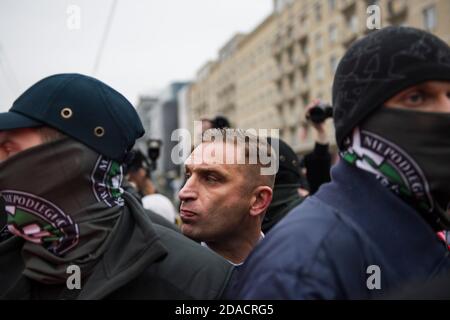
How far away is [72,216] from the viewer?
180 cm

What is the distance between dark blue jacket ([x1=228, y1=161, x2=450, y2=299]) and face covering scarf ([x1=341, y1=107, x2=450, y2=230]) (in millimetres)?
52

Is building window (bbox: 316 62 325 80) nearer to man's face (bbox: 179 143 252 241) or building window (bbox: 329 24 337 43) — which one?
building window (bbox: 329 24 337 43)

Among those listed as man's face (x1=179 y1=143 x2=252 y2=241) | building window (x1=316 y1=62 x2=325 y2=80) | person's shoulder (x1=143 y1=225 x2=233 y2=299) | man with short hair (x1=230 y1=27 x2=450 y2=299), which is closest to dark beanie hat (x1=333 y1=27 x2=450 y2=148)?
man with short hair (x1=230 y1=27 x2=450 y2=299)

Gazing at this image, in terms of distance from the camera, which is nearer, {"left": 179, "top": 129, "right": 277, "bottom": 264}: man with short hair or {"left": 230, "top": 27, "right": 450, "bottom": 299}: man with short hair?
{"left": 230, "top": 27, "right": 450, "bottom": 299}: man with short hair

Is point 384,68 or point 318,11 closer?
point 384,68

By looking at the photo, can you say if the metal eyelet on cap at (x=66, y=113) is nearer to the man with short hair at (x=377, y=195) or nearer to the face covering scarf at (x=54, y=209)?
the face covering scarf at (x=54, y=209)

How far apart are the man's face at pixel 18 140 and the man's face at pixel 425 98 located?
123 centimetres

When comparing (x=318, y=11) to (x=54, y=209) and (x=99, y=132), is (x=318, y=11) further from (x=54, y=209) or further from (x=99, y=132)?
(x=54, y=209)

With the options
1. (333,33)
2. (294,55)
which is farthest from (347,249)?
(294,55)

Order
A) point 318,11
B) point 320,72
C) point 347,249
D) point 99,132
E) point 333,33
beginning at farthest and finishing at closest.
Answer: point 318,11, point 320,72, point 333,33, point 99,132, point 347,249

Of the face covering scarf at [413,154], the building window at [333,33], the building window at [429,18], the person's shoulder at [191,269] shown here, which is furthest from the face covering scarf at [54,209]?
the building window at [333,33]

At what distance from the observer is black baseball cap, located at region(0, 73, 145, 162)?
1.79m

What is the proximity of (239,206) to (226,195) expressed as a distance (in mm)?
91
